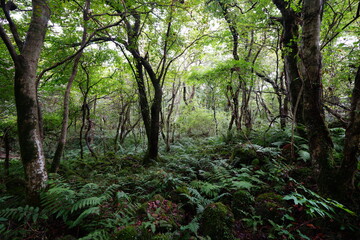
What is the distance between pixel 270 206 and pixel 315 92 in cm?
215

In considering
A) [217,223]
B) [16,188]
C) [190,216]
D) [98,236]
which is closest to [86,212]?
[98,236]

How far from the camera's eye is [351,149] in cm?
237

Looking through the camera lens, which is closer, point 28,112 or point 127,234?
point 127,234

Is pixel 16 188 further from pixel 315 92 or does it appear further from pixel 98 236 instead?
pixel 315 92

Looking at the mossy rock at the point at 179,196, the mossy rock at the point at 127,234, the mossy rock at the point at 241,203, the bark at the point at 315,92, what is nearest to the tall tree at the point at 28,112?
the mossy rock at the point at 127,234

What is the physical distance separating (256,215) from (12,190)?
578cm

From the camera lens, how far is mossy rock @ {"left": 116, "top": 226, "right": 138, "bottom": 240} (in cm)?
228

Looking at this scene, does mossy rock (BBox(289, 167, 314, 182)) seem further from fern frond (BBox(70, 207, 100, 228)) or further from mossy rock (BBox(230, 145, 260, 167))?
fern frond (BBox(70, 207, 100, 228))

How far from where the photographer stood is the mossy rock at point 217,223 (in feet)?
8.36

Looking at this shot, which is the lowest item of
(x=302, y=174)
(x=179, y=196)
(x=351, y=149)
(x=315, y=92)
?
(x=179, y=196)

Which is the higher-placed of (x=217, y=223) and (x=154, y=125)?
(x=154, y=125)

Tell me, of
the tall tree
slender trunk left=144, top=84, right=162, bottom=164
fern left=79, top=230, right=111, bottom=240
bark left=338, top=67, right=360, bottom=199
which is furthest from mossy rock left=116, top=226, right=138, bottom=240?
slender trunk left=144, top=84, right=162, bottom=164

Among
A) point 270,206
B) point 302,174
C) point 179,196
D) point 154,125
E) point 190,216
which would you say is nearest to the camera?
point 270,206

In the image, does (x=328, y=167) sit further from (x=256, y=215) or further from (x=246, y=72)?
(x=246, y=72)
